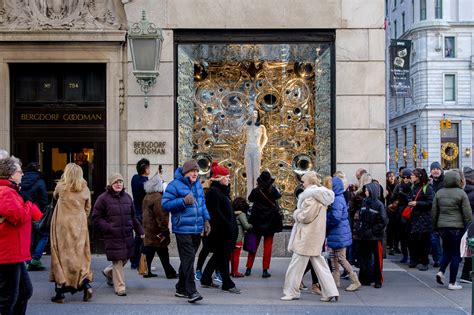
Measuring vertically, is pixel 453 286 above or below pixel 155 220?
below

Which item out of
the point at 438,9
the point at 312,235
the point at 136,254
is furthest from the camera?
the point at 438,9

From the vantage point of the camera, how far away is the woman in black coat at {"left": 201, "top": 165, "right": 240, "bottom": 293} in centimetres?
1047

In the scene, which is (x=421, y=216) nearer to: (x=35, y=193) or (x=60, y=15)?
(x=35, y=193)

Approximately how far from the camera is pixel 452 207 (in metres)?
11.0

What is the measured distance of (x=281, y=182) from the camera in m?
14.9

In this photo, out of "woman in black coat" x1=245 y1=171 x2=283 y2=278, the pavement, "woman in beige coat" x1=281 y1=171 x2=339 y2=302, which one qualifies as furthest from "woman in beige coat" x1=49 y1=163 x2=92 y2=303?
"woman in black coat" x1=245 y1=171 x2=283 y2=278

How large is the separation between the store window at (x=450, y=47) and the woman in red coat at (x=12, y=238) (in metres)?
63.0

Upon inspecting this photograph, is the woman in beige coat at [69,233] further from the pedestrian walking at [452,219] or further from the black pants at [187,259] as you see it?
the pedestrian walking at [452,219]

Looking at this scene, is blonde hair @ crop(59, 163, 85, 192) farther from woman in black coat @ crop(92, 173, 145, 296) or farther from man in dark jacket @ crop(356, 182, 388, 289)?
man in dark jacket @ crop(356, 182, 388, 289)

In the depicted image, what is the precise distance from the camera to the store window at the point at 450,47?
66.2m

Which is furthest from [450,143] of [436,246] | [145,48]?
[145,48]

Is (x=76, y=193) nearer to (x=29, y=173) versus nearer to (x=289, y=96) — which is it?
(x=29, y=173)

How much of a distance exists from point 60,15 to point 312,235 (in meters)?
7.35

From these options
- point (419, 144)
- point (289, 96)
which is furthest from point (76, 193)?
point (419, 144)
